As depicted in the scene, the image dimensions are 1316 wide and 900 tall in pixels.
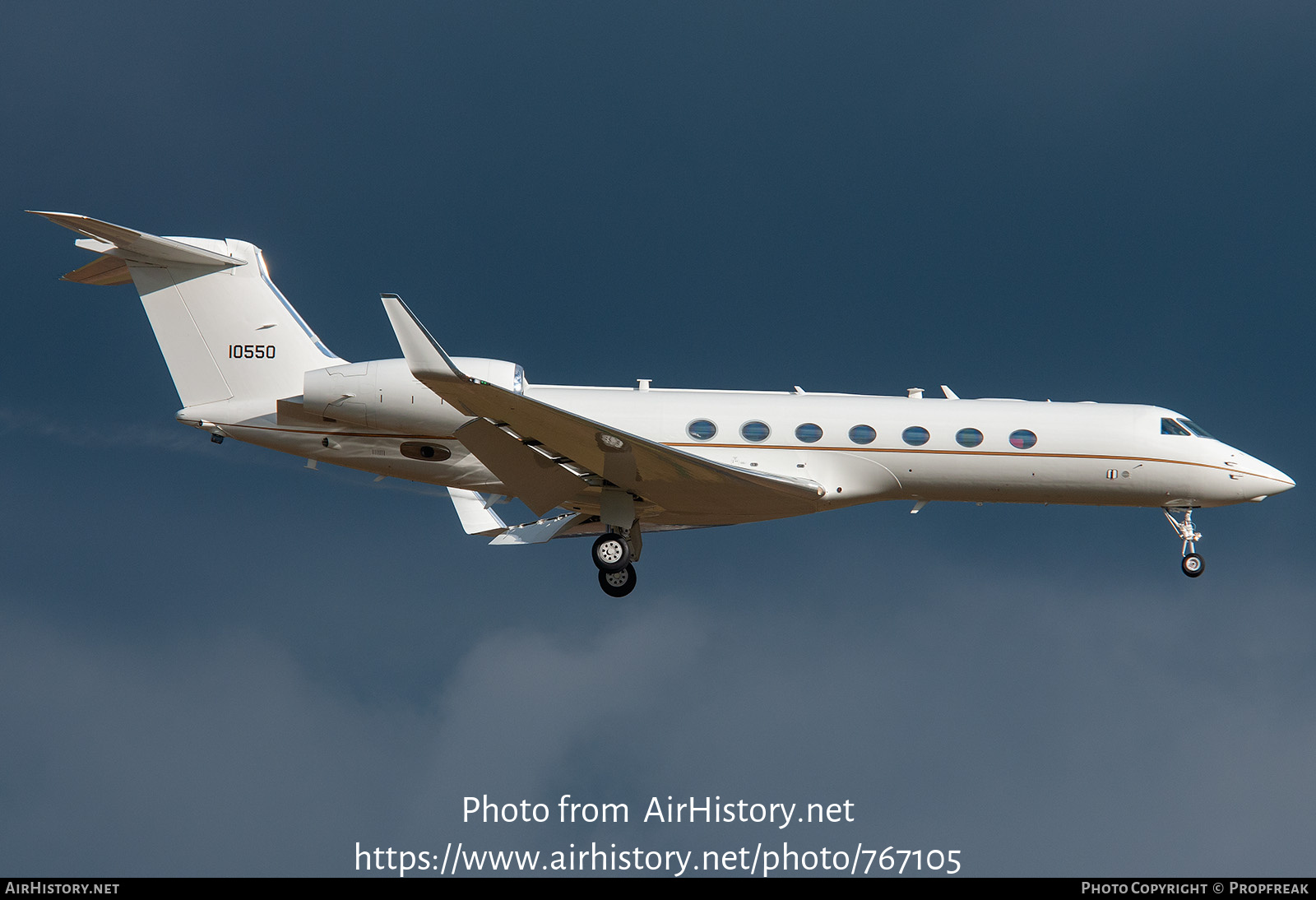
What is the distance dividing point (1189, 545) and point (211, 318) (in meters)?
16.1

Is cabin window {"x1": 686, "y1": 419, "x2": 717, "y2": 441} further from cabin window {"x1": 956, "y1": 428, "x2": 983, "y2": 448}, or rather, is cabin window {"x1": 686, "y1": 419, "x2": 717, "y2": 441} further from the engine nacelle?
cabin window {"x1": 956, "y1": 428, "x2": 983, "y2": 448}

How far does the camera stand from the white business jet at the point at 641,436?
58.7 feet

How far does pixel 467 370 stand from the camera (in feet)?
55.9

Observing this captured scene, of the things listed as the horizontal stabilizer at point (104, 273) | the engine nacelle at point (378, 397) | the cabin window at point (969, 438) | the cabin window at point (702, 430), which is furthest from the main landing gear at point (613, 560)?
the horizontal stabilizer at point (104, 273)

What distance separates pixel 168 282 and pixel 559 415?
7570mm

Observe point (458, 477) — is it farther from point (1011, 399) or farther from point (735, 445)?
point (1011, 399)

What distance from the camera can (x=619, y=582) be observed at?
738 inches

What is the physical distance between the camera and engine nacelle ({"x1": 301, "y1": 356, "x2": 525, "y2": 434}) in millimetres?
17797

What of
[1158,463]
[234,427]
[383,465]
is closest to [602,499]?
[383,465]

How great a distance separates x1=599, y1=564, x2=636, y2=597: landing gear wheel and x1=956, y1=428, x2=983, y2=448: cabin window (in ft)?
17.7

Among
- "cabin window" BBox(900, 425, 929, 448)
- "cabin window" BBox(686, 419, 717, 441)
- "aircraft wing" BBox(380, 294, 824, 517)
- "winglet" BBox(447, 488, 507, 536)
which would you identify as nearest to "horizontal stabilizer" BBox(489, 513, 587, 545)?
"winglet" BBox(447, 488, 507, 536)

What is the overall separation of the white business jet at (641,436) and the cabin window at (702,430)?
0.08 feet
